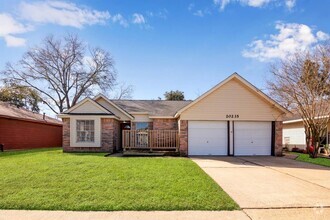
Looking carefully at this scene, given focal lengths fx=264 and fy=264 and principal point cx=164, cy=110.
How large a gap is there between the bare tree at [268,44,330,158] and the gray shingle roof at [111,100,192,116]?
27.7ft

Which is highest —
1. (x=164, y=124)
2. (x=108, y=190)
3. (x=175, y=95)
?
(x=175, y=95)

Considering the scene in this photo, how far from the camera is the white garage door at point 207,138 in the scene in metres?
17.4

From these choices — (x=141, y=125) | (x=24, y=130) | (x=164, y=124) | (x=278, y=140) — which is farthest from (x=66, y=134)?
(x=278, y=140)

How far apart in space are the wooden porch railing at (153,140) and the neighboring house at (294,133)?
11.4 m

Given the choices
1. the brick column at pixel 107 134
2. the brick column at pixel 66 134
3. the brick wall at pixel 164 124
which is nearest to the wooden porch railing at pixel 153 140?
the brick column at pixel 107 134

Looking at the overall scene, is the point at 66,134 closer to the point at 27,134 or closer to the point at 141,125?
the point at 141,125

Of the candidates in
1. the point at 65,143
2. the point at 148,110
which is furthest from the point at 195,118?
the point at 65,143

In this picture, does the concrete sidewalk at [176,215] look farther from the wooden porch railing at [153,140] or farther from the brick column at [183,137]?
the wooden porch railing at [153,140]

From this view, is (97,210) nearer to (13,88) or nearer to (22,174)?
(22,174)

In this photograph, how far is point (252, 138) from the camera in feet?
58.4

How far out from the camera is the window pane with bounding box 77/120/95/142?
18.0m

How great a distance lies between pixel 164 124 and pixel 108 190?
527 inches

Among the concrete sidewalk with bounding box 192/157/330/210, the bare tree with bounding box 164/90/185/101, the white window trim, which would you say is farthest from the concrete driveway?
the bare tree with bounding box 164/90/185/101

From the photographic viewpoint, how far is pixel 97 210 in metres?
5.73
